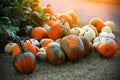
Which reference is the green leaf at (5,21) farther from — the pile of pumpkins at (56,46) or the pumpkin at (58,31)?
the pumpkin at (58,31)

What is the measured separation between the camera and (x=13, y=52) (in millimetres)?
2592

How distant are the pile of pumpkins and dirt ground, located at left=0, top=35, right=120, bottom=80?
0.04 metres

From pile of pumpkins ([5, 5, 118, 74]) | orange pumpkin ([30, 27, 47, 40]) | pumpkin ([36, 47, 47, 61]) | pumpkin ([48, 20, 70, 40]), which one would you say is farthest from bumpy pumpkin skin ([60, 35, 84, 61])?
orange pumpkin ([30, 27, 47, 40])

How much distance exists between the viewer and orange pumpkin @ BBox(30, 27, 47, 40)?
2.98m

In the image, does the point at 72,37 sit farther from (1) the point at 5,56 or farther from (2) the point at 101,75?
(1) the point at 5,56

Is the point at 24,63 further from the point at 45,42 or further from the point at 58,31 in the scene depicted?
the point at 58,31

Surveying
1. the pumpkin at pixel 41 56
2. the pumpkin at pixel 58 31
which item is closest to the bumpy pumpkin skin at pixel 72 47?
the pumpkin at pixel 41 56

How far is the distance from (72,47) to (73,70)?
0.19 meters

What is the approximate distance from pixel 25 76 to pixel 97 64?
1.94ft

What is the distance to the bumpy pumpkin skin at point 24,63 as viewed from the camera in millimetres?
2352

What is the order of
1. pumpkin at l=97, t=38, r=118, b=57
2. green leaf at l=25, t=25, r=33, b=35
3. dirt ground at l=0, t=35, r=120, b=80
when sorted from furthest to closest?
green leaf at l=25, t=25, r=33, b=35
pumpkin at l=97, t=38, r=118, b=57
dirt ground at l=0, t=35, r=120, b=80

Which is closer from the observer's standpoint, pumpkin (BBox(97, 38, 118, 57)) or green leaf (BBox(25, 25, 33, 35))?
pumpkin (BBox(97, 38, 118, 57))

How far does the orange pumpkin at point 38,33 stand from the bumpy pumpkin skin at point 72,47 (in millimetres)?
444

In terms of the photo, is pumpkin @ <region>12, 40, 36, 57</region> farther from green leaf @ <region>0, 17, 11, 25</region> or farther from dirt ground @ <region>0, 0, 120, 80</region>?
green leaf @ <region>0, 17, 11, 25</region>
